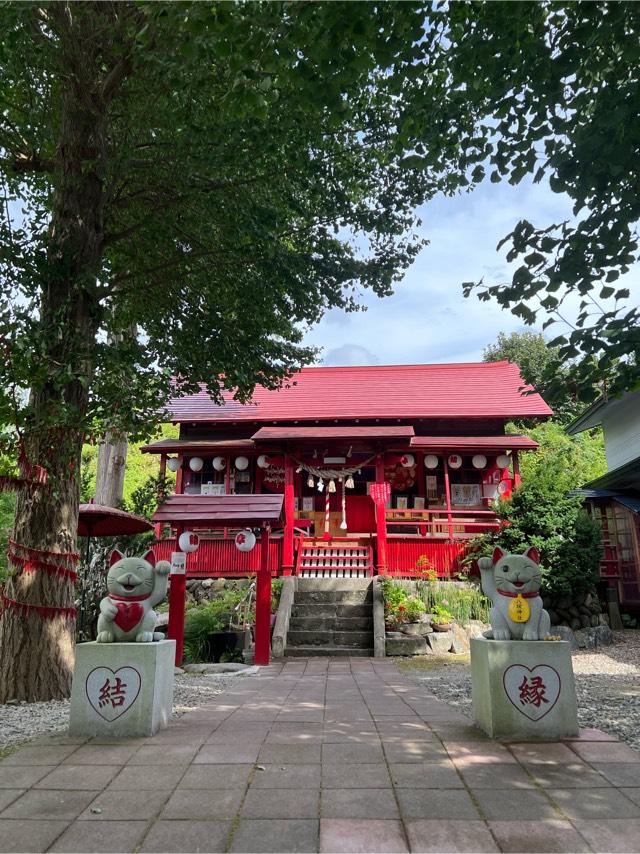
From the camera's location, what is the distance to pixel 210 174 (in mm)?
7254

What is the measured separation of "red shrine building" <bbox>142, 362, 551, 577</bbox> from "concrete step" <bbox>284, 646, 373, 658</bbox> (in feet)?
8.70

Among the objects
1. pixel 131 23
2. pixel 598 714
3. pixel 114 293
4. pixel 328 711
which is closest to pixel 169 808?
pixel 328 711

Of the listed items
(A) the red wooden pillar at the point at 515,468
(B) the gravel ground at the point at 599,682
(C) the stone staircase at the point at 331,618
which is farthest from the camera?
(A) the red wooden pillar at the point at 515,468

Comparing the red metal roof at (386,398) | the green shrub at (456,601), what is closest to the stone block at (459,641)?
the green shrub at (456,601)

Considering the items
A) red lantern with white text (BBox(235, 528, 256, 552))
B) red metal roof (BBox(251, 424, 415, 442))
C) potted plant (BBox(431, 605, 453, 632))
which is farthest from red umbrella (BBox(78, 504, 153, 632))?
potted plant (BBox(431, 605, 453, 632))

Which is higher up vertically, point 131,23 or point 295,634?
point 131,23

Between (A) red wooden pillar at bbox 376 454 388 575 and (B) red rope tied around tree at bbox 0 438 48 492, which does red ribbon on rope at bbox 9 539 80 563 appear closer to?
(B) red rope tied around tree at bbox 0 438 48 492

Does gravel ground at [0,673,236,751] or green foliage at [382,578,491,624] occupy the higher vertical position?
green foliage at [382,578,491,624]

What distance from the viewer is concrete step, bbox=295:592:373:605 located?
39.8 ft

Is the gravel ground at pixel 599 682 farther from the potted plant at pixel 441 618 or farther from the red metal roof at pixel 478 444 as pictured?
the red metal roof at pixel 478 444

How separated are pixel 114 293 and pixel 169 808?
20.8ft

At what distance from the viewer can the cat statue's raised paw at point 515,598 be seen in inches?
182

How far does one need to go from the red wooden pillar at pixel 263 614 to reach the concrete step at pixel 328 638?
1026 millimetres

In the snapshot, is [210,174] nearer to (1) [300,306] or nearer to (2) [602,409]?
(1) [300,306]
